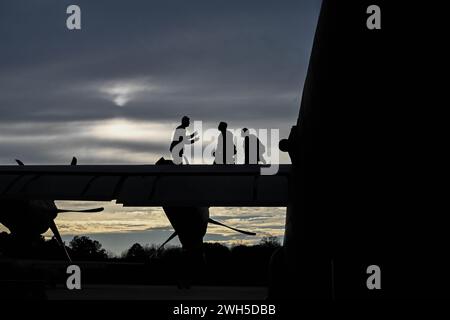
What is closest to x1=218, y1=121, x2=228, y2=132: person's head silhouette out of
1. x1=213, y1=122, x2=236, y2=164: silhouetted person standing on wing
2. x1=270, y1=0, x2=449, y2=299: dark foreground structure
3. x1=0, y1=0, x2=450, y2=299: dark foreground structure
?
x1=213, y1=122, x2=236, y2=164: silhouetted person standing on wing

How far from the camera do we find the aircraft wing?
1298 centimetres

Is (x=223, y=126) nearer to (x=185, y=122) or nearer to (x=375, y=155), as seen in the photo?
(x=185, y=122)

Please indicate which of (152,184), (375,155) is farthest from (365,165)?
(152,184)

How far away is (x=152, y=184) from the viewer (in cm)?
1345

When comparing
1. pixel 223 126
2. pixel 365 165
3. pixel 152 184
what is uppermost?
pixel 223 126

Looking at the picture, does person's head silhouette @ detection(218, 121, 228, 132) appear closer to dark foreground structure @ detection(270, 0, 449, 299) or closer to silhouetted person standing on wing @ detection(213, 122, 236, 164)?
silhouetted person standing on wing @ detection(213, 122, 236, 164)

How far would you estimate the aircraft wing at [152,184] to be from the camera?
13.0m

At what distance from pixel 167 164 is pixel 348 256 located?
374 inches

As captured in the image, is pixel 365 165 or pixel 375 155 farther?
pixel 365 165

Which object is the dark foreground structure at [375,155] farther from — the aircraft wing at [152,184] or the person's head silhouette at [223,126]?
the person's head silhouette at [223,126]

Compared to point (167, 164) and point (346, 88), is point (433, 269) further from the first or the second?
point (167, 164)

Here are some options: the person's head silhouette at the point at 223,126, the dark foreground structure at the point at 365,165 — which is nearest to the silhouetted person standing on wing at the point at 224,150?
the person's head silhouette at the point at 223,126

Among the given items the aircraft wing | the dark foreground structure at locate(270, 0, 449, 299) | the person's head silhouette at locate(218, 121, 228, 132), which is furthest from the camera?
the person's head silhouette at locate(218, 121, 228, 132)
